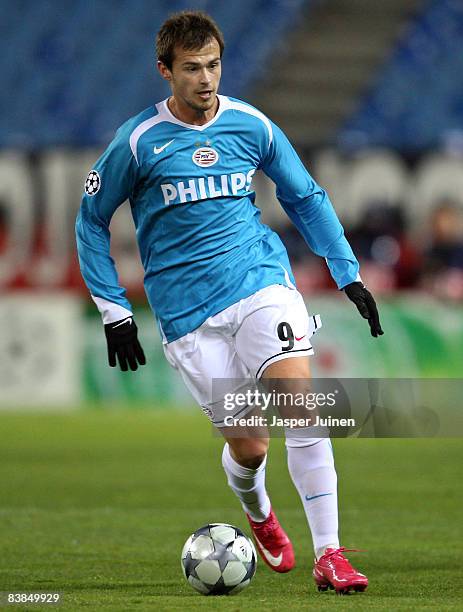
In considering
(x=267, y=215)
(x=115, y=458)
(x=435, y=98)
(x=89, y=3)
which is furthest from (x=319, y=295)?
(x=89, y=3)

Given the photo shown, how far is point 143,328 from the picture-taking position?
46.2ft

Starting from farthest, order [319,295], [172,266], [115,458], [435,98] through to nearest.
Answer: [435,98]
[319,295]
[115,458]
[172,266]

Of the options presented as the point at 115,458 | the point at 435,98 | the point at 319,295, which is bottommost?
the point at 115,458

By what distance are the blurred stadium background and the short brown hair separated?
871cm

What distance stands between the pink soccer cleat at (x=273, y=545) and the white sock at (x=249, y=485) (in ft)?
0.13

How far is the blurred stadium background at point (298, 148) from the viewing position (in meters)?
14.0

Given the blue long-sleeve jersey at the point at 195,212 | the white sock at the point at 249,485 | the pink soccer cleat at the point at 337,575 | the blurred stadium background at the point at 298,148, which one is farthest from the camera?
the blurred stadium background at the point at 298,148

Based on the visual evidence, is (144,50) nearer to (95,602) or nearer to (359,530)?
(359,530)

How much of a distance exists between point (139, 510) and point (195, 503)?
0.44 m

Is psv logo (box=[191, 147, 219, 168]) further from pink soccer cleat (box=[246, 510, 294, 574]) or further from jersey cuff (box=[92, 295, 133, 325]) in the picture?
pink soccer cleat (box=[246, 510, 294, 574])

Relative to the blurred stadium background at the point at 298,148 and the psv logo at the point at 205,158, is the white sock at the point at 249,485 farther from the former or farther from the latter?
the blurred stadium background at the point at 298,148

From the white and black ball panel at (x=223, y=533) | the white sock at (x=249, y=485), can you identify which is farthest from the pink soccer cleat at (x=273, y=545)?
the white and black ball panel at (x=223, y=533)

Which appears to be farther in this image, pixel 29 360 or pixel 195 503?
pixel 29 360

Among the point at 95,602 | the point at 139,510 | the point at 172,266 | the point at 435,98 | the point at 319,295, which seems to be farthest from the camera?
the point at 435,98
